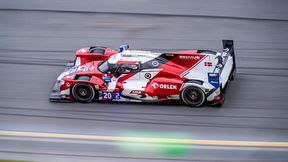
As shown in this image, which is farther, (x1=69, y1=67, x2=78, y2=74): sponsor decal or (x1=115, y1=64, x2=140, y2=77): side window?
(x1=69, y1=67, x2=78, y2=74): sponsor decal

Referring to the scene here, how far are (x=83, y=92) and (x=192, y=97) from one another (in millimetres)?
2423

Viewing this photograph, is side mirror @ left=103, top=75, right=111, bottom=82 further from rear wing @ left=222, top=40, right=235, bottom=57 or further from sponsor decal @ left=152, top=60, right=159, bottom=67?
rear wing @ left=222, top=40, right=235, bottom=57

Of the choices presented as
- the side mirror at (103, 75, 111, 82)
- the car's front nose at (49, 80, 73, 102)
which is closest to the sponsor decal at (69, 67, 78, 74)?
the car's front nose at (49, 80, 73, 102)

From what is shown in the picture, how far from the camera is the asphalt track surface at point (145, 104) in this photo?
432 inches

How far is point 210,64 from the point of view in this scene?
13.0 metres

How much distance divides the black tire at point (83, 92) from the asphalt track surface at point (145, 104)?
8.8 inches

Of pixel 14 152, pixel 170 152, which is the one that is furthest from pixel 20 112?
pixel 170 152

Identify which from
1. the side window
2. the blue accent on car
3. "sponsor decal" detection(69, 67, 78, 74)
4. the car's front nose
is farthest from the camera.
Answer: "sponsor decal" detection(69, 67, 78, 74)

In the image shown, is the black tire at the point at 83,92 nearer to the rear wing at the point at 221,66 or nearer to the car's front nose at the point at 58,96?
the car's front nose at the point at 58,96

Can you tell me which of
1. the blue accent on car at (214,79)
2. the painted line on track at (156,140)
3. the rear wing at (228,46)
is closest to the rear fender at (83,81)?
the painted line on track at (156,140)

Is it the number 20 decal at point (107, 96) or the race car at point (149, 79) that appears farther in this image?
the number 20 decal at point (107, 96)

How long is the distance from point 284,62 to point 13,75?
6906 millimetres

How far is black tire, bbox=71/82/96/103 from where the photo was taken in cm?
1266

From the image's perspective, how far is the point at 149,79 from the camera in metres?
12.6
